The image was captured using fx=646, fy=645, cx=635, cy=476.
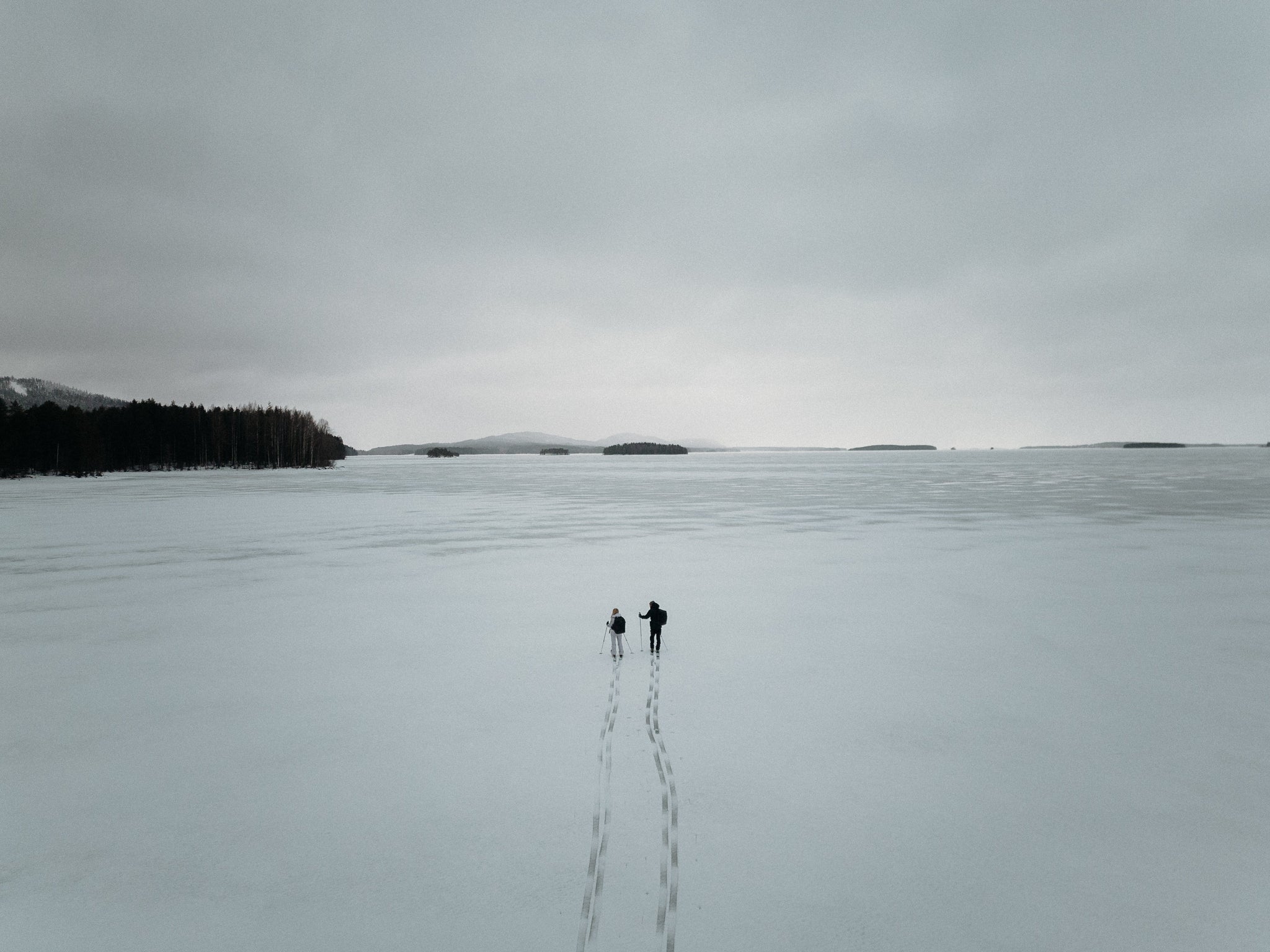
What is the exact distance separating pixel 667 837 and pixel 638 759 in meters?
1.39

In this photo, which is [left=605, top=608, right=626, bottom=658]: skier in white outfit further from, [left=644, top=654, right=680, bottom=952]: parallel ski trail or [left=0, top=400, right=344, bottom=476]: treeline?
[left=0, top=400, right=344, bottom=476]: treeline

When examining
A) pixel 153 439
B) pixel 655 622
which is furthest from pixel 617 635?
pixel 153 439

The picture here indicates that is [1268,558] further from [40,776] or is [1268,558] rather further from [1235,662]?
[40,776]

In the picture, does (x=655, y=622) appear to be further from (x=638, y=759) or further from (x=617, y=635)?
(x=638, y=759)

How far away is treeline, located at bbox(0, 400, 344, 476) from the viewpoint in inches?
3039

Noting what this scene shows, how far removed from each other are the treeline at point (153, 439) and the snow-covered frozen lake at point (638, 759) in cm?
8213

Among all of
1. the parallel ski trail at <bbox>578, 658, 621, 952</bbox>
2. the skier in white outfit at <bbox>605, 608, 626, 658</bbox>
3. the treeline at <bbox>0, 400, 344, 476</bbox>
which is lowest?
the parallel ski trail at <bbox>578, 658, 621, 952</bbox>

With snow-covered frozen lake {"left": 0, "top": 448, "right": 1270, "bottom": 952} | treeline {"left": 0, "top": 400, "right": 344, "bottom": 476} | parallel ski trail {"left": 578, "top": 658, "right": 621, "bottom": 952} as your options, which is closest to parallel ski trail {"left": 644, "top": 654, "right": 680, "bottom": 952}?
snow-covered frozen lake {"left": 0, "top": 448, "right": 1270, "bottom": 952}

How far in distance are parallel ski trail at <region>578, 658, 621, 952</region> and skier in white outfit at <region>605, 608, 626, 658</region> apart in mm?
1821

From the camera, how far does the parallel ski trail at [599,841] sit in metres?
4.47

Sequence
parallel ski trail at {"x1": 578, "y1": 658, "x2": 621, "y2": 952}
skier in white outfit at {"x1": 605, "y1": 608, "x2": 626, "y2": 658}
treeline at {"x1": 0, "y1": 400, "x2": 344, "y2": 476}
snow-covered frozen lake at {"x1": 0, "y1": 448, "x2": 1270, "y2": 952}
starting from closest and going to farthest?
1. parallel ski trail at {"x1": 578, "y1": 658, "x2": 621, "y2": 952}
2. snow-covered frozen lake at {"x1": 0, "y1": 448, "x2": 1270, "y2": 952}
3. skier in white outfit at {"x1": 605, "y1": 608, "x2": 626, "y2": 658}
4. treeline at {"x1": 0, "y1": 400, "x2": 344, "y2": 476}

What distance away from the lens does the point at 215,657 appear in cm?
1022

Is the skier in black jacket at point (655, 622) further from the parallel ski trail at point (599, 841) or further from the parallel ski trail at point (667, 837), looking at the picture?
the parallel ski trail at point (599, 841)

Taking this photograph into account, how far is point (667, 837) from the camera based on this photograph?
5438 mm
